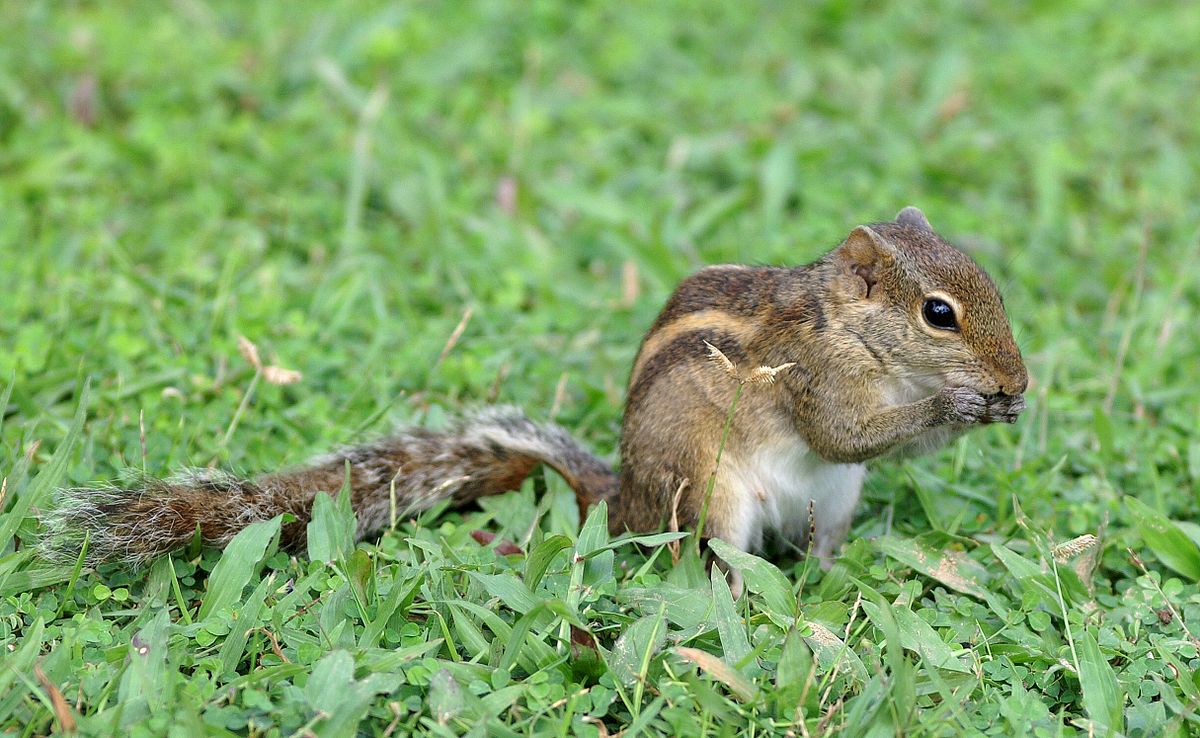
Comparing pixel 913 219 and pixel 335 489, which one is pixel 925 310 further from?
pixel 335 489

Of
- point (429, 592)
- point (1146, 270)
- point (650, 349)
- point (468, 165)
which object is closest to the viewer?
point (429, 592)

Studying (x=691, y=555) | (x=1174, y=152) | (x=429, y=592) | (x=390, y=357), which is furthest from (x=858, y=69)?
(x=429, y=592)

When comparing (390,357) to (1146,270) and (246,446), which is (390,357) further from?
(1146,270)

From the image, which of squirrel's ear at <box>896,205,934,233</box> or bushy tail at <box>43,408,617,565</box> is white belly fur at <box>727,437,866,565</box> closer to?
bushy tail at <box>43,408,617,565</box>

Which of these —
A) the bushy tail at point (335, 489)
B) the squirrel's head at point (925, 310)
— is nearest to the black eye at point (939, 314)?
the squirrel's head at point (925, 310)

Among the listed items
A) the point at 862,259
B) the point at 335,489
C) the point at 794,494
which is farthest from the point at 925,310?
the point at 335,489

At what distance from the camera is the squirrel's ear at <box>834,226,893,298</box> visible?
3287mm

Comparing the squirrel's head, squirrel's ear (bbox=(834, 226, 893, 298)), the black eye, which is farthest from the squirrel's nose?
squirrel's ear (bbox=(834, 226, 893, 298))

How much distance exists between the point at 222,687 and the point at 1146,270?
12.8ft

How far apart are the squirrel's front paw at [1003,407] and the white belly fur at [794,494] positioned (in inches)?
17.6

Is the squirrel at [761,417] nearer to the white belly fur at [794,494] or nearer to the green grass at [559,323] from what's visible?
the white belly fur at [794,494]

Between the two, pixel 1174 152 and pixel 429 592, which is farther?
pixel 1174 152

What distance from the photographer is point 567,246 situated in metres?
5.23

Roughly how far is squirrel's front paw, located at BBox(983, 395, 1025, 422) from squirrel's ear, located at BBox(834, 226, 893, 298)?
423mm
